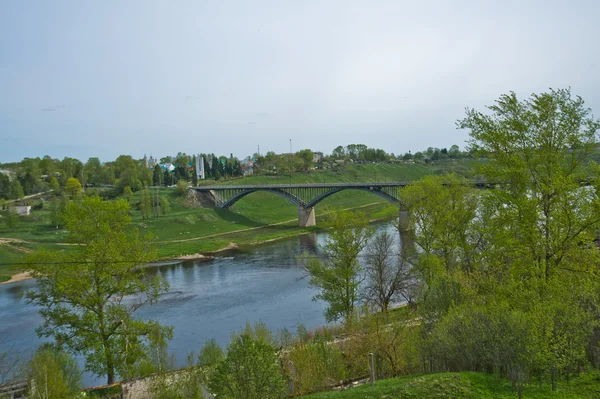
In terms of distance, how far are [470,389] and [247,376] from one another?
5.06 m

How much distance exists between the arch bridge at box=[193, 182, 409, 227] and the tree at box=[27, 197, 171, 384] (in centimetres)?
3972

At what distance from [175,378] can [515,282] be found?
33.9ft

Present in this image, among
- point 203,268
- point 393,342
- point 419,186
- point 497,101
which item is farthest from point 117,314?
point 203,268

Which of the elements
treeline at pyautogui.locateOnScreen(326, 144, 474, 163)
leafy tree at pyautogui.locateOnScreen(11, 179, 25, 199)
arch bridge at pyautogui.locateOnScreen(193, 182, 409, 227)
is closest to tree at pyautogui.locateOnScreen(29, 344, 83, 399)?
arch bridge at pyautogui.locateOnScreen(193, 182, 409, 227)

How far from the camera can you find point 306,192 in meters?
73.2

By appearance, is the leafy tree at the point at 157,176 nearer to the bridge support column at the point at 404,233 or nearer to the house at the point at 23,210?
the house at the point at 23,210

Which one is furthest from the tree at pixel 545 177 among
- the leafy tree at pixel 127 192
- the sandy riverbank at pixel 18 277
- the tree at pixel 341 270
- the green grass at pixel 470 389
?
the leafy tree at pixel 127 192

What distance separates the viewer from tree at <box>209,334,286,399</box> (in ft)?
28.7

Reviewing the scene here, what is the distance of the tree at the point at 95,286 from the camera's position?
633 inches

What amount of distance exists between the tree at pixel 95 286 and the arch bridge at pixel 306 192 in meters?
39.7

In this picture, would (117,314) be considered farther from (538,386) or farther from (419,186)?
(419,186)

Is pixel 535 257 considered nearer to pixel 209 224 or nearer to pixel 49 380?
pixel 49 380

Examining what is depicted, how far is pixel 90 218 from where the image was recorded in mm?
17391

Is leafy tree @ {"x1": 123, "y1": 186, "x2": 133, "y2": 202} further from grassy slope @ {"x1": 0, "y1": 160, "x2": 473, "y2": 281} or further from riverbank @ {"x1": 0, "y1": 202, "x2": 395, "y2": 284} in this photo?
riverbank @ {"x1": 0, "y1": 202, "x2": 395, "y2": 284}
